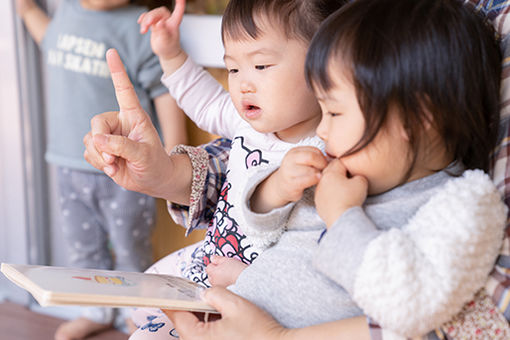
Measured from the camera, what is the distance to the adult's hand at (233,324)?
27.0 inches

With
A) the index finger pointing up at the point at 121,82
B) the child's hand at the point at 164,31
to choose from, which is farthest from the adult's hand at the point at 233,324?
the child's hand at the point at 164,31

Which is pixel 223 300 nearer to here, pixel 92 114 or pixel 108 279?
pixel 108 279

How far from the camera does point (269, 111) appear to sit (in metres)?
0.85

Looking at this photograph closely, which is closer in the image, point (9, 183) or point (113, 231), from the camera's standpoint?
point (113, 231)

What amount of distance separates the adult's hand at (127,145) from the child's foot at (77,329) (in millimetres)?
1119

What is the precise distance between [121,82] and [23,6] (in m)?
1.17

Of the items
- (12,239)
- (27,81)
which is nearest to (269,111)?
(27,81)

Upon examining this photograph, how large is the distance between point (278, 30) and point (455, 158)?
308 mm

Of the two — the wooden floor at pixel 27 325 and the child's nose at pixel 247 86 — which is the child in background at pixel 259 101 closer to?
the child's nose at pixel 247 86

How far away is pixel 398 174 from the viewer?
69 cm

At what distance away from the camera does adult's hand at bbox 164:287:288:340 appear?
27.0 inches

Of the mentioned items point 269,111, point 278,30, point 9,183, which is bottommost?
point 9,183

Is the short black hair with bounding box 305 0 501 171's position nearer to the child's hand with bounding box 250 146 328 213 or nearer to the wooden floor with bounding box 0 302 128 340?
the child's hand with bounding box 250 146 328 213

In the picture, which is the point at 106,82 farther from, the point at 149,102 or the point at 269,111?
the point at 269,111
